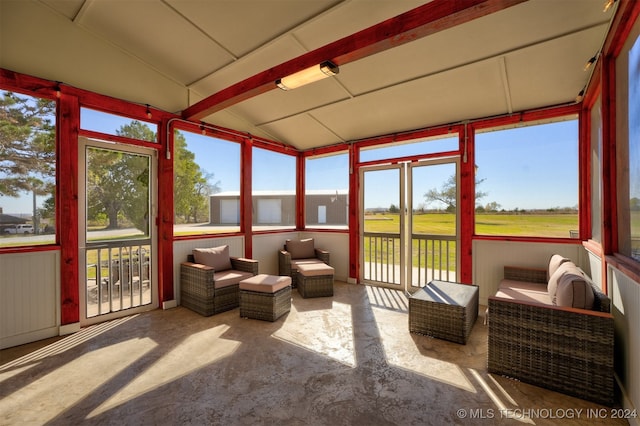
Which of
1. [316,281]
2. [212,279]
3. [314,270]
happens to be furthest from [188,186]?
[316,281]

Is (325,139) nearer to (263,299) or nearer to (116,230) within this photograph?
(263,299)

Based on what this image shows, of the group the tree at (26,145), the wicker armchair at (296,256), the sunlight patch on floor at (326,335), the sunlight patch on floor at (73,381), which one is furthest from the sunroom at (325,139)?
the sunlight patch on floor at (326,335)

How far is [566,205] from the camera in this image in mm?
3449

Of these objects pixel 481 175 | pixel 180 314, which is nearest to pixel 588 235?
pixel 481 175

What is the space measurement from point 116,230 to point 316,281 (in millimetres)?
2723

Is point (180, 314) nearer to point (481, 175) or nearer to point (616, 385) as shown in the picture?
point (616, 385)

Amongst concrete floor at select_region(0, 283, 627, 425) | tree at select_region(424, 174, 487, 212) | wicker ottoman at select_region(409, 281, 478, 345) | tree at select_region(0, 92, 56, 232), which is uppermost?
tree at select_region(0, 92, 56, 232)

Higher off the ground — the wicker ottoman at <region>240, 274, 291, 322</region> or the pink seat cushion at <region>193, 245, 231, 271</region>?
the pink seat cushion at <region>193, 245, 231, 271</region>

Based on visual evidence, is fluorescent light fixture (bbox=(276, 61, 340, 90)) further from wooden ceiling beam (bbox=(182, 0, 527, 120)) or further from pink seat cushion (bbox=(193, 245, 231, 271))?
pink seat cushion (bbox=(193, 245, 231, 271))

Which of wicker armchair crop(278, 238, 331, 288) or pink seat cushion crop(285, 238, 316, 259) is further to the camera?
pink seat cushion crop(285, 238, 316, 259)

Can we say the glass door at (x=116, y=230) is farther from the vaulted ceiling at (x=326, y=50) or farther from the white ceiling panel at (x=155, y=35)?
the white ceiling panel at (x=155, y=35)

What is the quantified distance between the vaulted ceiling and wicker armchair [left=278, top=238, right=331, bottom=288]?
243 centimetres

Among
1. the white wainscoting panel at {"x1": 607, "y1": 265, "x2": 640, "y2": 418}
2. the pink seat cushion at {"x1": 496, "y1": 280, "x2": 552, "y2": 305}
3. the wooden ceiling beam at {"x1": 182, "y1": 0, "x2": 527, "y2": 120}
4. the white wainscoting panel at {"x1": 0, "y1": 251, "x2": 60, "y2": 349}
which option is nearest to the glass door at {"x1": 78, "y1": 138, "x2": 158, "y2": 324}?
the white wainscoting panel at {"x1": 0, "y1": 251, "x2": 60, "y2": 349}

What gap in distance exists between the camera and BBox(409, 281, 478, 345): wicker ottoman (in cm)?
274
